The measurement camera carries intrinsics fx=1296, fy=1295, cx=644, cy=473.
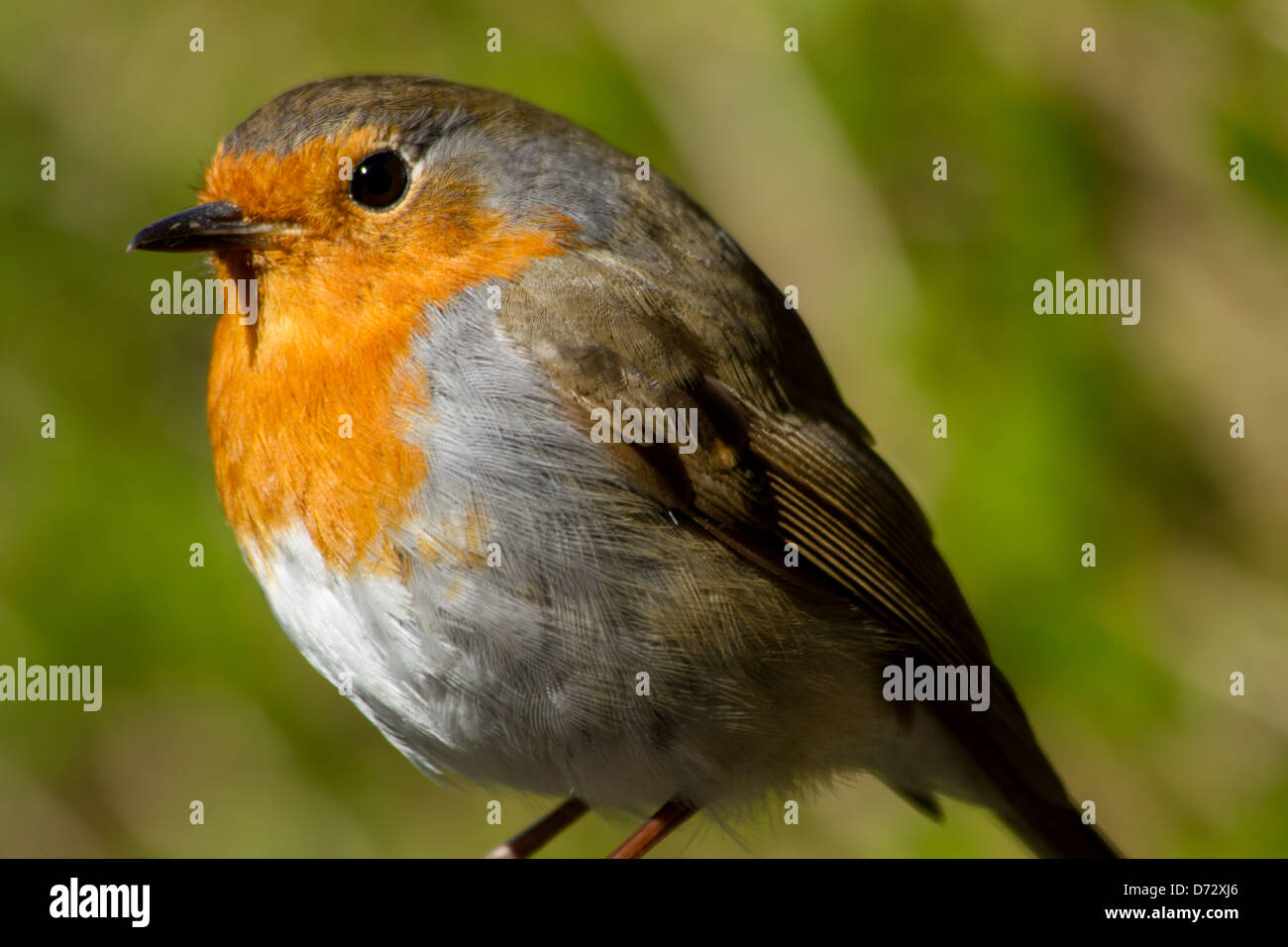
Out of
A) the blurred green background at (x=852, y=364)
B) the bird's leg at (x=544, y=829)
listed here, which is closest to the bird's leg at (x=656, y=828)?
the blurred green background at (x=852, y=364)

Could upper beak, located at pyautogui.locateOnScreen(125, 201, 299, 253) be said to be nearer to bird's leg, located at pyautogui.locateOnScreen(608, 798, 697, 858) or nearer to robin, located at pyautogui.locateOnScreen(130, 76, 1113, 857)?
robin, located at pyautogui.locateOnScreen(130, 76, 1113, 857)

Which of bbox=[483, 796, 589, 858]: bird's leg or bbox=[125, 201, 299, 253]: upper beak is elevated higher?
bbox=[125, 201, 299, 253]: upper beak

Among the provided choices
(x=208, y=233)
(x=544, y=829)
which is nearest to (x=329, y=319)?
(x=208, y=233)

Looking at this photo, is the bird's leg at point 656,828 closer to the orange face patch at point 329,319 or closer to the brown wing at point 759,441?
the brown wing at point 759,441

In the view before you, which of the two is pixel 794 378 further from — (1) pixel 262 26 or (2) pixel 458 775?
(1) pixel 262 26

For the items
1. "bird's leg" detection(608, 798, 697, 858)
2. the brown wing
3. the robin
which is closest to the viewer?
the robin

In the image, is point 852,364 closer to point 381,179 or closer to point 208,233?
point 381,179

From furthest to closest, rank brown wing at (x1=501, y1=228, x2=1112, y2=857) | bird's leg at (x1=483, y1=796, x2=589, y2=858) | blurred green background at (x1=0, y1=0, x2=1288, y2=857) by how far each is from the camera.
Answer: blurred green background at (x1=0, y1=0, x2=1288, y2=857) < bird's leg at (x1=483, y1=796, x2=589, y2=858) < brown wing at (x1=501, y1=228, x2=1112, y2=857)

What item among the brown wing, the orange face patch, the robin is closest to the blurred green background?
the brown wing
